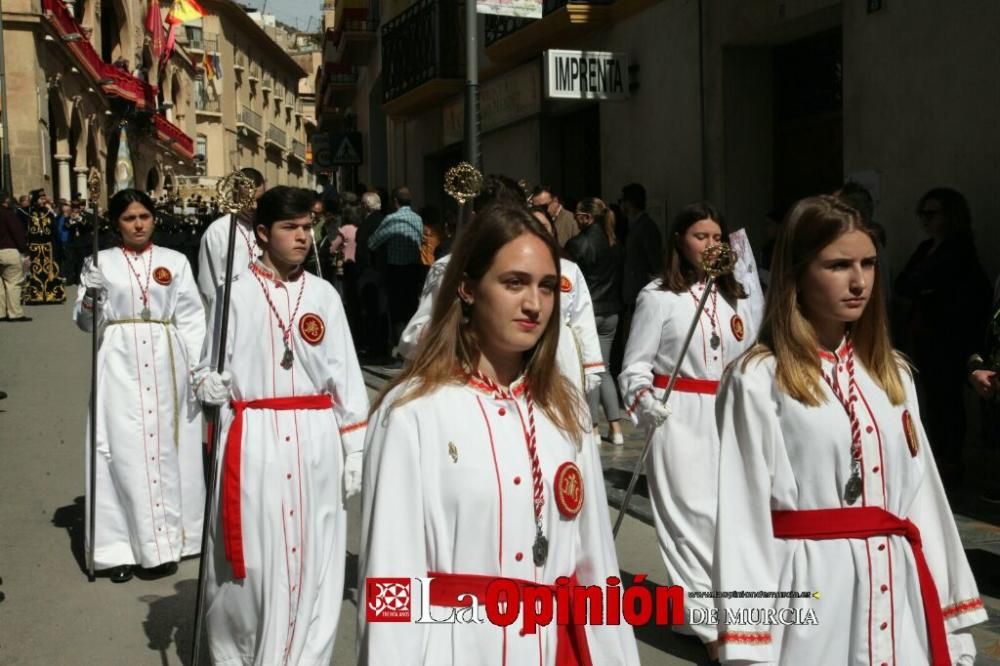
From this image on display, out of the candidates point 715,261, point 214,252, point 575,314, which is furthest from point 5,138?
point 715,261

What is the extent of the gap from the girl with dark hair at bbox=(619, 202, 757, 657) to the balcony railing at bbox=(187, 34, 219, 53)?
245 ft

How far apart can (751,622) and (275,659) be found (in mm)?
2471

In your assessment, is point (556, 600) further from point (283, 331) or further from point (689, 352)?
point (689, 352)

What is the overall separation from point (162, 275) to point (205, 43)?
7577cm

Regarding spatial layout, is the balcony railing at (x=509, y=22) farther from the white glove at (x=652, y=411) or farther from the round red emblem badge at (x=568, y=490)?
the round red emblem badge at (x=568, y=490)

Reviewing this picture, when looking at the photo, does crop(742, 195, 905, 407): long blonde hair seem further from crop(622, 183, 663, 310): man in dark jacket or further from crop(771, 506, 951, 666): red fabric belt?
crop(622, 183, 663, 310): man in dark jacket

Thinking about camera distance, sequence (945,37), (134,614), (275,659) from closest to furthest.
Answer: (275,659)
(134,614)
(945,37)

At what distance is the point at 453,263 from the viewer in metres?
3.26

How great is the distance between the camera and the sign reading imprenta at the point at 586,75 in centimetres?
1360

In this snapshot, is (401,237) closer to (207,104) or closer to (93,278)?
(93,278)

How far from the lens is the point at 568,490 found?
3.14 metres

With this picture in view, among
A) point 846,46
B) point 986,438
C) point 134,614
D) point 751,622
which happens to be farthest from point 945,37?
point 751,622

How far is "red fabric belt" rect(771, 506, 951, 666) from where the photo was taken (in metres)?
3.38

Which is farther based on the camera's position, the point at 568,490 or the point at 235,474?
the point at 235,474
